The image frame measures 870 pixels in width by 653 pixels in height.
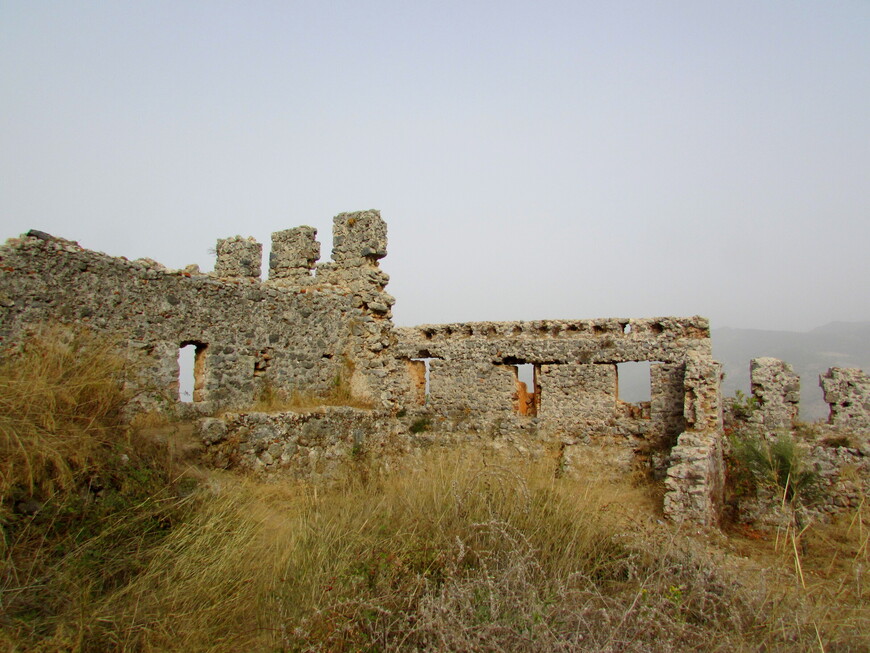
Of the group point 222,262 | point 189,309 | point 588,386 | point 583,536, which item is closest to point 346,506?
point 583,536

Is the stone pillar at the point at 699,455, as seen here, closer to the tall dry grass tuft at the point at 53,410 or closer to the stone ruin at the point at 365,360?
the stone ruin at the point at 365,360

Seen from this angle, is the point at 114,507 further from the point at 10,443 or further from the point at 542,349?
the point at 542,349

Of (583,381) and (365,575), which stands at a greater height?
(583,381)

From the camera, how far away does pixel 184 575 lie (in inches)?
180

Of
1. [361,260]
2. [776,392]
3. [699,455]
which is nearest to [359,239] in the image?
[361,260]

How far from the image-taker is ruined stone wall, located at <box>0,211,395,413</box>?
707 centimetres

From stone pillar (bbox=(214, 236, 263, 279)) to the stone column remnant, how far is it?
30.3ft

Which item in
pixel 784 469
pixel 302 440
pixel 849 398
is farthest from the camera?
pixel 849 398

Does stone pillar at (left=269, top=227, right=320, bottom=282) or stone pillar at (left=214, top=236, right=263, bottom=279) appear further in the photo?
stone pillar at (left=269, top=227, right=320, bottom=282)

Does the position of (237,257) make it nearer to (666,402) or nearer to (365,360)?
(365,360)

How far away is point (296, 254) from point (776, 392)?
8.06 metres

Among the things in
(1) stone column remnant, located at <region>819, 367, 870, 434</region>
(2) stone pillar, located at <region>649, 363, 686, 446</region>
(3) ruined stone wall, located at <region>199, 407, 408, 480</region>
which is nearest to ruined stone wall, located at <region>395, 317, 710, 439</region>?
(2) stone pillar, located at <region>649, 363, 686, 446</region>

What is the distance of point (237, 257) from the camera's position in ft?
37.5

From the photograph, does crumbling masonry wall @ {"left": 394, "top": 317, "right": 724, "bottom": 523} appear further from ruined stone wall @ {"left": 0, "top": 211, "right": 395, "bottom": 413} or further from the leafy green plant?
ruined stone wall @ {"left": 0, "top": 211, "right": 395, "bottom": 413}
